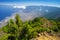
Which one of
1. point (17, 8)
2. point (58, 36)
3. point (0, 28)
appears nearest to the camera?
point (58, 36)

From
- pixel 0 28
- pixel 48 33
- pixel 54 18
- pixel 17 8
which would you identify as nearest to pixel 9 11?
pixel 17 8

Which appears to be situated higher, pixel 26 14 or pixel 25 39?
pixel 26 14

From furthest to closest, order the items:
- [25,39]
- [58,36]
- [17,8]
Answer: [17,8] < [58,36] < [25,39]

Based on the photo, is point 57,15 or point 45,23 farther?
point 57,15

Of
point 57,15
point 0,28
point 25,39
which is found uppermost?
point 57,15

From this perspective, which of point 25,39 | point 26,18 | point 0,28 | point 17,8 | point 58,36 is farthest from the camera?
point 17,8

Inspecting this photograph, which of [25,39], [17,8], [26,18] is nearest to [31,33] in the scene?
[25,39]

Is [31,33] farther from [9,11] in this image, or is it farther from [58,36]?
[9,11]

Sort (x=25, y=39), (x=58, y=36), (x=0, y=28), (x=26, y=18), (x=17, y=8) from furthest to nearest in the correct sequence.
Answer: (x=17, y=8) → (x=26, y=18) → (x=0, y=28) → (x=58, y=36) → (x=25, y=39)

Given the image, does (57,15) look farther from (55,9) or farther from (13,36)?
(13,36)
